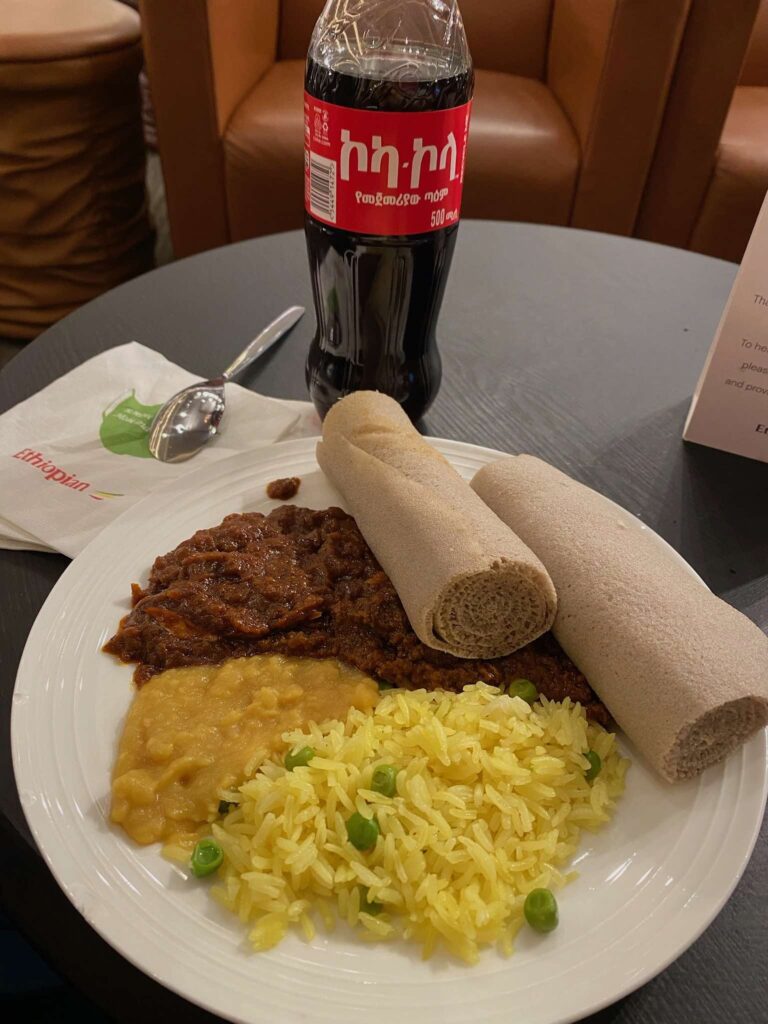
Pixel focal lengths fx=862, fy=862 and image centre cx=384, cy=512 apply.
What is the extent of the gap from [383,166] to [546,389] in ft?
2.17

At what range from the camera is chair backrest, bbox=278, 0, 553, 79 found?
338cm

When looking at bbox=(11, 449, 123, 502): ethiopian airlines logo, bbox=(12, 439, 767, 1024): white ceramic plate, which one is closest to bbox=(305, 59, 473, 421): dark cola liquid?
bbox=(11, 449, 123, 502): ethiopian airlines logo

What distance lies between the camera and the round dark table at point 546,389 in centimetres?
92

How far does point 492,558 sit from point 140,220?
2978mm

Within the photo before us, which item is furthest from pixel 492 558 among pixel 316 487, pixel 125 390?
Answer: pixel 125 390

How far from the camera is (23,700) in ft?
3.32

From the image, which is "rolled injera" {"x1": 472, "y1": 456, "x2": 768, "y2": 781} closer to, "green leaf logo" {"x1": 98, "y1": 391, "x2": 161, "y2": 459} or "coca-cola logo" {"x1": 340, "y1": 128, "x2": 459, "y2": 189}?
"coca-cola logo" {"x1": 340, "y1": 128, "x2": 459, "y2": 189}

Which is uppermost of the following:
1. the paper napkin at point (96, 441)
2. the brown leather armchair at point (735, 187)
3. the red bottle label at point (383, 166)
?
the red bottle label at point (383, 166)

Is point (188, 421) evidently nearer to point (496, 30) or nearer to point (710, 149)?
point (710, 149)

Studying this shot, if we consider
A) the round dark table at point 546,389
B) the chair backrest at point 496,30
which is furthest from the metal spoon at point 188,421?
the chair backrest at point 496,30

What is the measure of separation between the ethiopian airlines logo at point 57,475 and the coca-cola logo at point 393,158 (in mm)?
634

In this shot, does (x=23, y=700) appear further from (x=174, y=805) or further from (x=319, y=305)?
(x=319, y=305)

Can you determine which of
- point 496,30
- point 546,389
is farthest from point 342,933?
point 496,30

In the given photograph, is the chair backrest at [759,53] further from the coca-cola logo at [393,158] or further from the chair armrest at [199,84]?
the coca-cola logo at [393,158]
